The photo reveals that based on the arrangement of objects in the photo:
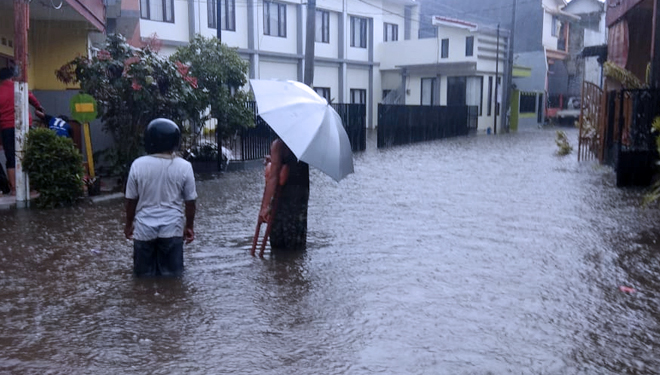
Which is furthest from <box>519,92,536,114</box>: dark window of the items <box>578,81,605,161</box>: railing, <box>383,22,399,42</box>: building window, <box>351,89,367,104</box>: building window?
<box>578,81,605,161</box>: railing

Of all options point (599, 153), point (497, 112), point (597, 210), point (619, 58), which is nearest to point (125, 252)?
point (597, 210)

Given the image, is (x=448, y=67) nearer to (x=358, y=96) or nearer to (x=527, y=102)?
(x=358, y=96)

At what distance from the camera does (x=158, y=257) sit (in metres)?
Answer: 6.21

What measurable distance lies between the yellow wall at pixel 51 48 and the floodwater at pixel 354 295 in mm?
5216

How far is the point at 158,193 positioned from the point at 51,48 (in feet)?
31.8

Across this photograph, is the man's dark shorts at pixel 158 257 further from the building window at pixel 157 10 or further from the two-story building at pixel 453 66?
the two-story building at pixel 453 66

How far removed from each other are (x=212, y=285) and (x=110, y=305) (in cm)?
94

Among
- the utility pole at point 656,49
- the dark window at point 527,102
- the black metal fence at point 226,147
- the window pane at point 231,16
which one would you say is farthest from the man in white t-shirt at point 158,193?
the dark window at point 527,102

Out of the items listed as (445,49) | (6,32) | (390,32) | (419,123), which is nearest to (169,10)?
(419,123)

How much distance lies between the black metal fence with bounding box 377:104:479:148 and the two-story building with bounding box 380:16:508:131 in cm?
235

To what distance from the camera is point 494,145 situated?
24703mm

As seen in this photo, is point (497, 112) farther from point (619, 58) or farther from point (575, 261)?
point (575, 261)

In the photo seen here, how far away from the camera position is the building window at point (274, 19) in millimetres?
30344

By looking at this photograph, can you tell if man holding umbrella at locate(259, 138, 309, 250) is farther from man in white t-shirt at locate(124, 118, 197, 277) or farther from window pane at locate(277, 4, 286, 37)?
window pane at locate(277, 4, 286, 37)
